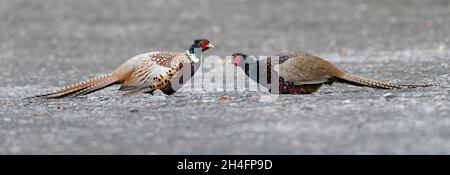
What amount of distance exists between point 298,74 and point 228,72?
281cm

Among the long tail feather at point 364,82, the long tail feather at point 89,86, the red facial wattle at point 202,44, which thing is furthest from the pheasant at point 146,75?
the long tail feather at point 364,82

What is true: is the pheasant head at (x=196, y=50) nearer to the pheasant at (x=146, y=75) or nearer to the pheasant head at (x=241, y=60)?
the pheasant at (x=146, y=75)

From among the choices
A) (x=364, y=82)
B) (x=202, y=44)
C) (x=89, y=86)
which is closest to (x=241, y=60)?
(x=202, y=44)

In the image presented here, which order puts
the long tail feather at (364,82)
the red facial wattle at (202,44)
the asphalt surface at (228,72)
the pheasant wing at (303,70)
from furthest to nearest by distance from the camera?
1. the red facial wattle at (202,44)
2. the long tail feather at (364,82)
3. the pheasant wing at (303,70)
4. the asphalt surface at (228,72)

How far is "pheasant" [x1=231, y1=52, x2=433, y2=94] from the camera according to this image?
7.41m

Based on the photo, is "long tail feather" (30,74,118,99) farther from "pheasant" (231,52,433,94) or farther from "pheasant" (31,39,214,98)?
"pheasant" (231,52,433,94)

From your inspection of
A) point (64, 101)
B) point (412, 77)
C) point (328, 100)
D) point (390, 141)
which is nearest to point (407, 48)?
point (412, 77)

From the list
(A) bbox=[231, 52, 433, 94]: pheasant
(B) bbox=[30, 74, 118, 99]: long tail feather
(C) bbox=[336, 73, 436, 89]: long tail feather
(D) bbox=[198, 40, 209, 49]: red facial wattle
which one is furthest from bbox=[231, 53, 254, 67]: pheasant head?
(B) bbox=[30, 74, 118, 99]: long tail feather

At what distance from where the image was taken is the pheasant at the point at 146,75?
7395mm

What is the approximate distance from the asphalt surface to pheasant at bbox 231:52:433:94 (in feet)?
0.38

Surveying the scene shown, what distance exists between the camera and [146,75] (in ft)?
24.2

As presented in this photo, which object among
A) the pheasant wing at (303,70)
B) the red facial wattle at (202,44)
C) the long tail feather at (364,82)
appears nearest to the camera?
the pheasant wing at (303,70)

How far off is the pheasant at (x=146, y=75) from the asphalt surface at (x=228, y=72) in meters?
0.13

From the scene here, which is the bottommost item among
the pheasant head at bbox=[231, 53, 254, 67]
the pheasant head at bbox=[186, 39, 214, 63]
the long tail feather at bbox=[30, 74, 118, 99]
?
the long tail feather at bbox=[30, 74, 118, 99]
